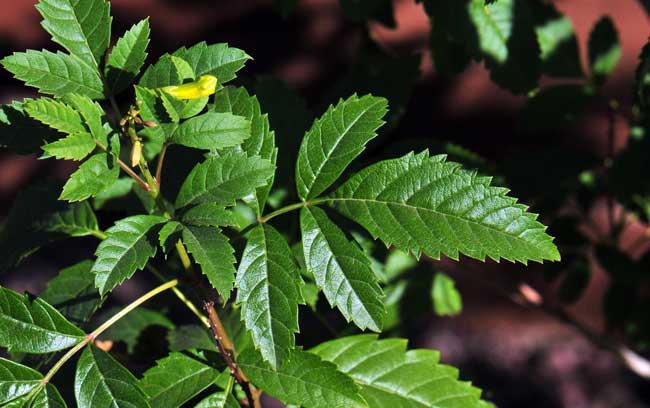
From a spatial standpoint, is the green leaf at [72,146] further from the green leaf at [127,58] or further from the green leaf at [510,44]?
the green leaf at [510,44]

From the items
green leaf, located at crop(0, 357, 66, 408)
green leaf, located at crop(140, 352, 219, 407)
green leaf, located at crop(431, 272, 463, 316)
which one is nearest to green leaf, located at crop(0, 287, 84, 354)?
green leaf, located at crop(0, 357, 66, 408)

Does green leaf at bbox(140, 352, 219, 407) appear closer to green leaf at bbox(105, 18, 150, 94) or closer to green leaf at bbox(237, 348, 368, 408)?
green leaf at bbox(237, 348, 368, 408)

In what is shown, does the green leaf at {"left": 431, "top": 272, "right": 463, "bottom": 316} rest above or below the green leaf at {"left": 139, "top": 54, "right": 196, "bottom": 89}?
below

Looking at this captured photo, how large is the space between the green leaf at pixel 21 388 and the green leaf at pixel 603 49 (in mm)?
1434

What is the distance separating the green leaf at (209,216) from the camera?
1020mm

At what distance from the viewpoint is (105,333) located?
143cm

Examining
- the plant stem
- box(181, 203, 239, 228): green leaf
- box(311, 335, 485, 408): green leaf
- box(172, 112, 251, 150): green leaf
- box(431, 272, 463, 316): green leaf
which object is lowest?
box(431, 272, 463, 316): green leaf

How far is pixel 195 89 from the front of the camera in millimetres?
1016

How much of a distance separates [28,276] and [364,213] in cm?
279

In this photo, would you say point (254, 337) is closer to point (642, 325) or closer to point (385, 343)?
point (385, 343)

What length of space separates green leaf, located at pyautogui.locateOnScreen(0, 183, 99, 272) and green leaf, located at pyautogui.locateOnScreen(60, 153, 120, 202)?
294mm

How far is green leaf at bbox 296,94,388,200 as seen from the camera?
1.14m

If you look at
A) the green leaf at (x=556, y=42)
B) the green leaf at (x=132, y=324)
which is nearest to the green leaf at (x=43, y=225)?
the green leaf at (x=132, y=324)

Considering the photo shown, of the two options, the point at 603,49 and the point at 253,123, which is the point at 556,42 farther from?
the point at 253,123
